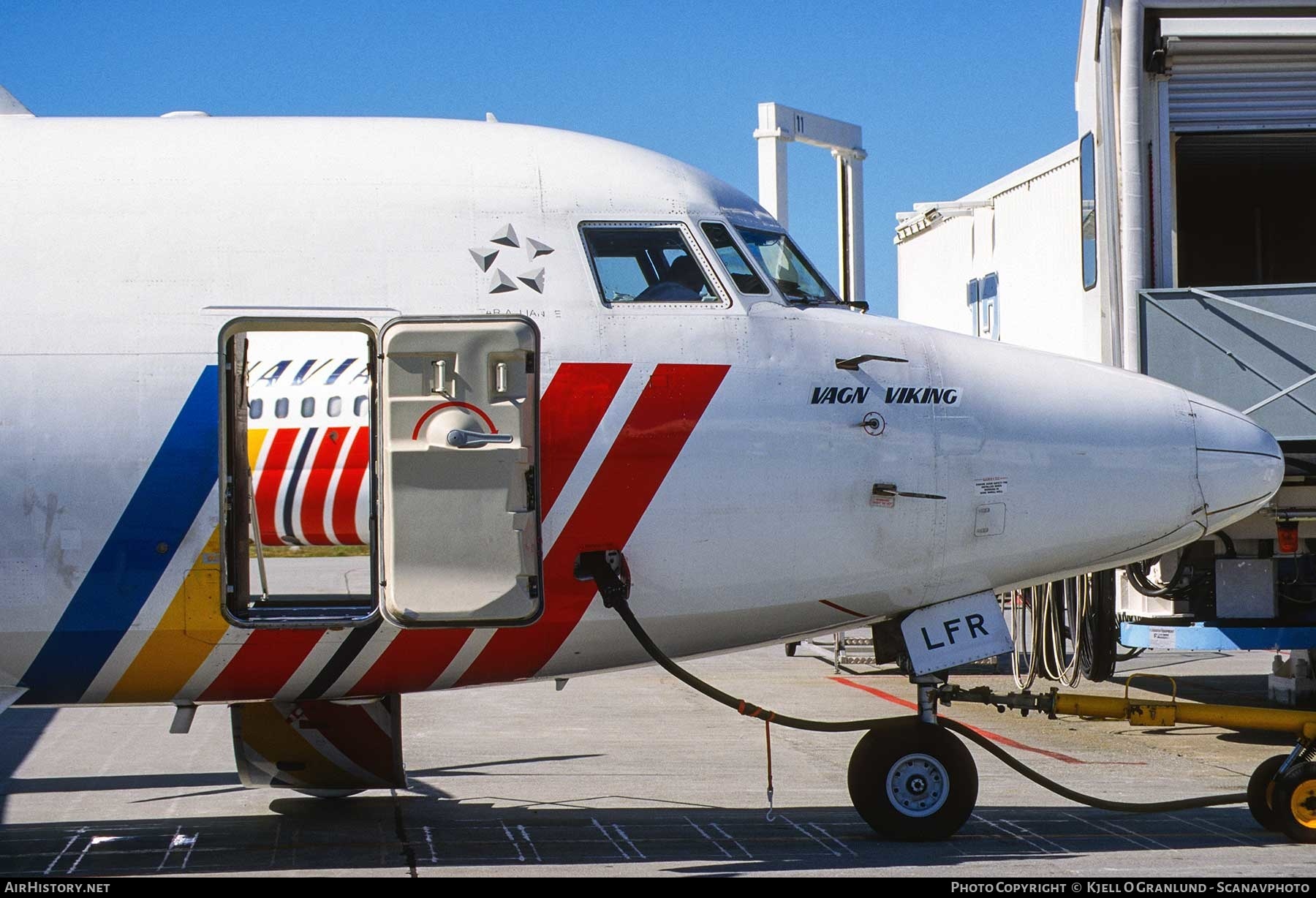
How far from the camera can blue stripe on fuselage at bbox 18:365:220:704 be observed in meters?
7.62

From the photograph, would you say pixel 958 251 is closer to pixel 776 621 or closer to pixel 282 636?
pixel 776 621

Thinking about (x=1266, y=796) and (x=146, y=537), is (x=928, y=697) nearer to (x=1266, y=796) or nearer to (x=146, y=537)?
(x=1266, y=796)

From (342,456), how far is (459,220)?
4.81ft

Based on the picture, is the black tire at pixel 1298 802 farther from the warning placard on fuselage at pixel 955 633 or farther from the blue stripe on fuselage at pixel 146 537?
the blue stripe on fuselage at pixel 146 537

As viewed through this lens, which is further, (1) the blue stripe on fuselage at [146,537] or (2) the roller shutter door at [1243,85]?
(2) the roller shutter door at [1243,85]

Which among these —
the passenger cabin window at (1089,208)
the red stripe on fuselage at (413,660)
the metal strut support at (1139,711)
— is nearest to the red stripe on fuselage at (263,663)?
the red stripe on fuselage at (413,660)

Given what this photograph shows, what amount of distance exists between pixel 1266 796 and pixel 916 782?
2209 mm

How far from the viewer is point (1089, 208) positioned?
13.7 meters

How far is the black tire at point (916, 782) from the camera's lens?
27.5 feet

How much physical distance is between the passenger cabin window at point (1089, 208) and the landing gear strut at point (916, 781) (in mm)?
6558

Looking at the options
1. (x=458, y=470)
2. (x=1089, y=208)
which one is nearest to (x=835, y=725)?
(x=458, y=470)

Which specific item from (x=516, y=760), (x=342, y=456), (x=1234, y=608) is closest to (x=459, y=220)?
→ (x=342, y=456)

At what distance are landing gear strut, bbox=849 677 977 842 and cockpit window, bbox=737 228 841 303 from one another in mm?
2601

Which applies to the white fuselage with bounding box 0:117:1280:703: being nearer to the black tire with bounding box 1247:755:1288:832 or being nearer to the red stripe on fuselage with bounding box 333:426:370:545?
the red stripe on fuselage with bounding box 333:426:370:545
